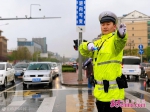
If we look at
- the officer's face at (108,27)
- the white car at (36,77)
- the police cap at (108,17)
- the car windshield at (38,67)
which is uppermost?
the police cap at (108,17)

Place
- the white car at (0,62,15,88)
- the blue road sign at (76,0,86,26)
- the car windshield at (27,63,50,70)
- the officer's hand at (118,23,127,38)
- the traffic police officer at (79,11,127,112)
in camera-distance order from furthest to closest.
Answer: the blue road sign at (76,0,86,26)
the car windshield at (27,63,50,70)
the white car at (0,62,15,88)
the traffic police officer at (79,11,127,112)
the officer's hand at (118,23,127,38)

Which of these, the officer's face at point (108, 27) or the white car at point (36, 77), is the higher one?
the officer's face at point (108, 27)

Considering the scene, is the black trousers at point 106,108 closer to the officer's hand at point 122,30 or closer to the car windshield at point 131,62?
the officer's hand at point 122,30

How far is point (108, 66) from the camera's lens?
2.94 metres

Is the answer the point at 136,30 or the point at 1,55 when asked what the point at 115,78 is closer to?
the point at 136,30

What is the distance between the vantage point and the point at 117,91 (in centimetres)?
297

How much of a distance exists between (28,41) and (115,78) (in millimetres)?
136403

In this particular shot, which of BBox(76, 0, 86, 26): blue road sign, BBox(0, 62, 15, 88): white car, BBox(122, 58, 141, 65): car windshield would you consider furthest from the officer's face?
BBox(122, 58, 141, 65): car windshield

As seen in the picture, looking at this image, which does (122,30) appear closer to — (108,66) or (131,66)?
(108,66)

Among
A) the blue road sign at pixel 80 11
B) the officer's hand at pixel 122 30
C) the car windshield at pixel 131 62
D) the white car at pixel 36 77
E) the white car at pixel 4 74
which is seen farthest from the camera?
the car windshield at pixel 131 62

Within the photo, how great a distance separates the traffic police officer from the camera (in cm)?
294

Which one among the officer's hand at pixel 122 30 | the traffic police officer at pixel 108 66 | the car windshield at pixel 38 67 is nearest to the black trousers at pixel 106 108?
the traffic police officer at pixel 108 66

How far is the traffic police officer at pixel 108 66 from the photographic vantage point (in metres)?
2.94

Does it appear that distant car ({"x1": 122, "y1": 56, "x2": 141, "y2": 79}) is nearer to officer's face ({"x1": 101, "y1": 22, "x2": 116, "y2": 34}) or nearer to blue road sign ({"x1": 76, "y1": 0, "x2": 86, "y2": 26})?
blue road sign ({"x1": 76, "y1": 0, "x2": 86, "y2": 26})
